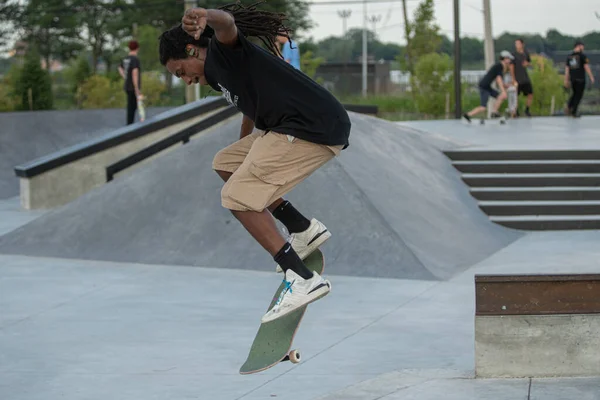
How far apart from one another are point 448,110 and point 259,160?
28571 millimetres

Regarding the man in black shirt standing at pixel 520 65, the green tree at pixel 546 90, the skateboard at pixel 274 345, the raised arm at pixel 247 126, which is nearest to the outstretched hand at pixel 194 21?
the raised arm at pixel 247 126

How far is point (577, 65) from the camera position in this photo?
2123 cm

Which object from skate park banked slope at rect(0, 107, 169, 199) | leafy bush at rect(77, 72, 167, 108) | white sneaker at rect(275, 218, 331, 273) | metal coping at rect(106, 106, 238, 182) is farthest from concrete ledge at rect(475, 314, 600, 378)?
leafy bush at rect(77, 72, 167, 108)

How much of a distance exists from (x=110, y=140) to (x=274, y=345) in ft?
38.5

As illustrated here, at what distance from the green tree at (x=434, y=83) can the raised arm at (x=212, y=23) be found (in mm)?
30382

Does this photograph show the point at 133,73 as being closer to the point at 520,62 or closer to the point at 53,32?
the point at 520,62

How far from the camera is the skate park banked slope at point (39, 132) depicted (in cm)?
1969

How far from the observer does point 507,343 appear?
6035 millimetres

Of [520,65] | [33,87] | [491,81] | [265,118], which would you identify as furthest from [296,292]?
[33,87]

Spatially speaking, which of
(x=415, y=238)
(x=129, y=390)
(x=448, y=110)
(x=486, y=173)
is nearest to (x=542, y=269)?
(x=415, y=238)

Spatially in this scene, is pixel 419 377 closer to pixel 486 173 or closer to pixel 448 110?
pixel 486 173

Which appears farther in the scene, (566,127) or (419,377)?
(566,127)

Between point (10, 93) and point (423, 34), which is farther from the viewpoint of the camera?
point (423, 34)

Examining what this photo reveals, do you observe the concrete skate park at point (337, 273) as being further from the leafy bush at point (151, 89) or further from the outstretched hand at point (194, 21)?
the leafy bush at point (151, 89)
